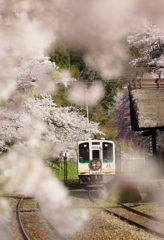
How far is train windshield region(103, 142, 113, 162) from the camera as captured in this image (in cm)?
2697

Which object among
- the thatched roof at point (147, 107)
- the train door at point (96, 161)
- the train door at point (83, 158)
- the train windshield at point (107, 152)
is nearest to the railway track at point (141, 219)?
the thatched roof at point (147, 107)

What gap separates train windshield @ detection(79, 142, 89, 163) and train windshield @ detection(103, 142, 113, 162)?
1.02 metres

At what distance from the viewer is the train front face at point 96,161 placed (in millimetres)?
26453

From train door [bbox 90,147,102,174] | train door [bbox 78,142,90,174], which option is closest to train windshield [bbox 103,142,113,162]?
train door [bbox 90,147,102,174]

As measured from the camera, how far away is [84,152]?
27562 millimetres

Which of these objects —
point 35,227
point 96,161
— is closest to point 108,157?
point 96,161

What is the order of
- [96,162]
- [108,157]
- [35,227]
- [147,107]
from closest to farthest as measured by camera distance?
[35,227]
[147,107]
[108,157]
[96,162]

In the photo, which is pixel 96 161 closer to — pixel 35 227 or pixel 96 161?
pixel 96 161

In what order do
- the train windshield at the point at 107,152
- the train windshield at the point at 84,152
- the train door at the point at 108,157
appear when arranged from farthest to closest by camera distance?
the train windshield at the point at 84,152, the train windshield at the point at 107,152, the train door at the point at 108,157

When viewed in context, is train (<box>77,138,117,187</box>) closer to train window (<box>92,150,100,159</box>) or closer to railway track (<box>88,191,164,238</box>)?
train window (<box>92,150,100,159</box>)

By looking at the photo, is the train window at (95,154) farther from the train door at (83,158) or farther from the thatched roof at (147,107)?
the thatched roof at (147,107)

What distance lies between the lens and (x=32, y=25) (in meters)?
8.87

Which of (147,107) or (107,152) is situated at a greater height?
(147,107)

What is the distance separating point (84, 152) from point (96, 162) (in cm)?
96
